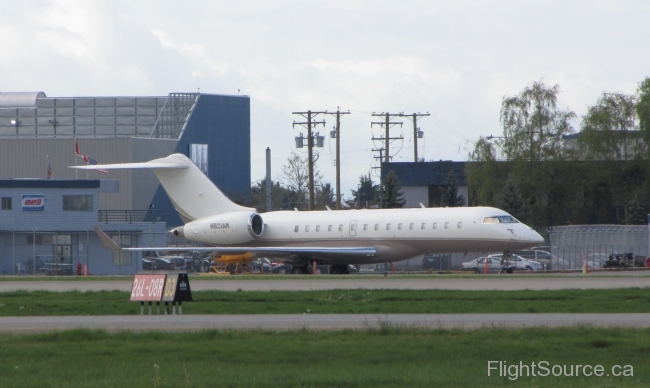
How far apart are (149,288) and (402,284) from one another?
1275cm

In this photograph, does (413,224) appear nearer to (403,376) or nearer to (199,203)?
(199,203)

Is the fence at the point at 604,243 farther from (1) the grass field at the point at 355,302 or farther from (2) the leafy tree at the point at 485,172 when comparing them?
(1) the grass field at the point at 355,302

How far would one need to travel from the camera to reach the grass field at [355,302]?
2031 cm

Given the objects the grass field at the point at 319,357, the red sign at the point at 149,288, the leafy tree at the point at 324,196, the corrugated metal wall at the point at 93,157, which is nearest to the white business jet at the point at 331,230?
the red sign at the point at 149,288

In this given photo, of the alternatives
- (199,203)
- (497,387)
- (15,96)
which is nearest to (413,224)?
(199,203)

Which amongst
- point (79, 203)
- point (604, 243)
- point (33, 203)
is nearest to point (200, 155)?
point (79, 203)

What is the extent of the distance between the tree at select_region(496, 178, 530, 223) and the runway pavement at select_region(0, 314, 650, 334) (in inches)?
1708

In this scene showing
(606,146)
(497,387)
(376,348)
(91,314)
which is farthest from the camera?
(606,146)

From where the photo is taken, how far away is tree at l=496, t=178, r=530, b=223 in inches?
2421

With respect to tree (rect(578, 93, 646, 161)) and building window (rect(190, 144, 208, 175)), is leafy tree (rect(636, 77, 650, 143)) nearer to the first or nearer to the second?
tree (rect(578, 93, 646, 161))

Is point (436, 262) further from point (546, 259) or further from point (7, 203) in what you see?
point (7, 203)

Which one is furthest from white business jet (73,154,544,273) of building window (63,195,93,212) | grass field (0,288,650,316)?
grass field (0,288,650,316)

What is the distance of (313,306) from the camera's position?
843 inches

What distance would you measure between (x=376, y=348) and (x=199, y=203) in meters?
33.3
